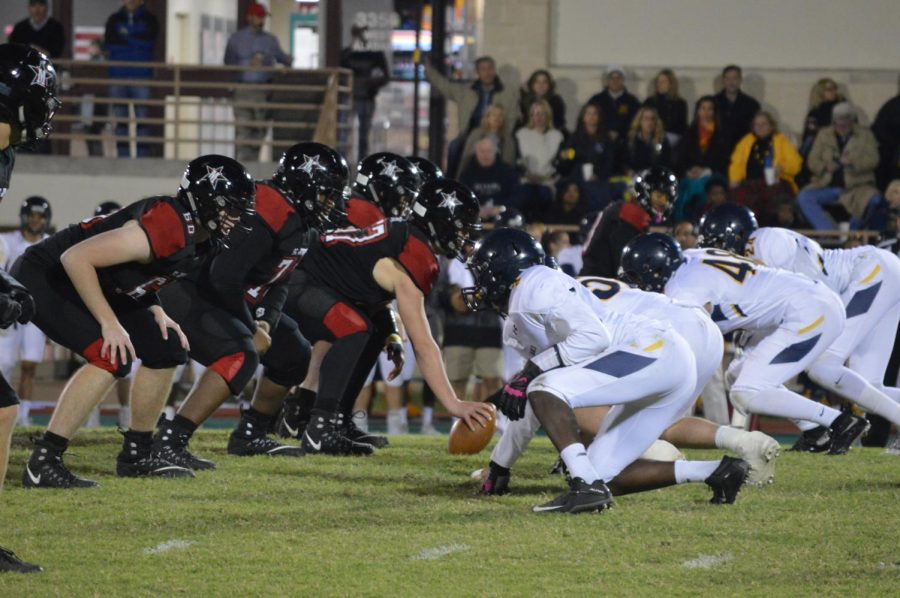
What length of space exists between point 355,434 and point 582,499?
2692 mm

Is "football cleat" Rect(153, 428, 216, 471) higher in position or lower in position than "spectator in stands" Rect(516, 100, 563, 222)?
lower

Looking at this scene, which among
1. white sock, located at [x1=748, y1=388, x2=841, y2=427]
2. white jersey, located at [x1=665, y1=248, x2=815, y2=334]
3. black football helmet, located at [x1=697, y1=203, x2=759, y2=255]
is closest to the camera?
white jersey, located at [x1=665, y1=248, x2=815, y2=334]

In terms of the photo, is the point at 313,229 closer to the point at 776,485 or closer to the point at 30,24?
the point at 776,485

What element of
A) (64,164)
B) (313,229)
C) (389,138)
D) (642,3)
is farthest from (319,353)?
(389,138)

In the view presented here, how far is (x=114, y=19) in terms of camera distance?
14.7 m

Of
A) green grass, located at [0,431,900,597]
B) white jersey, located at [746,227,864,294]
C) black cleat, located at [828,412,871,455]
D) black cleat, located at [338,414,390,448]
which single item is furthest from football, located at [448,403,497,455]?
white jersey, located at [746,227,864,294]

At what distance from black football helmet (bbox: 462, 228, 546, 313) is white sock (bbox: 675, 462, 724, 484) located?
3.30 ft

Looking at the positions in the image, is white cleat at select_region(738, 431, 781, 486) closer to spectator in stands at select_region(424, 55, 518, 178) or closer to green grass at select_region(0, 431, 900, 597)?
green grass at select_region(0, 431, 900, 597)

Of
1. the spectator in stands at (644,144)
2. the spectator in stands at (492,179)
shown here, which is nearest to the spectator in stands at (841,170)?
the spectator in stands at (644,144)

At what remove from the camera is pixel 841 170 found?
1359 centimetres

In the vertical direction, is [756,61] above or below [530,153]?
above

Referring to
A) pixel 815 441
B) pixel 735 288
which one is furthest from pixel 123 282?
pixel 815 441

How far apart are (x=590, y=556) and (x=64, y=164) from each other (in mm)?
10640

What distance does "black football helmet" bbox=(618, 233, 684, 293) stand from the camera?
7246 mm
